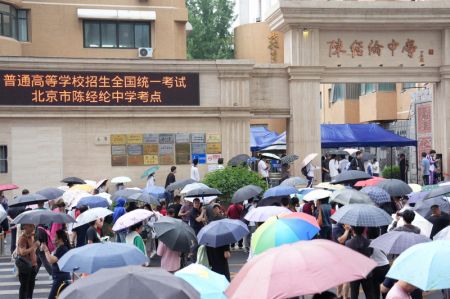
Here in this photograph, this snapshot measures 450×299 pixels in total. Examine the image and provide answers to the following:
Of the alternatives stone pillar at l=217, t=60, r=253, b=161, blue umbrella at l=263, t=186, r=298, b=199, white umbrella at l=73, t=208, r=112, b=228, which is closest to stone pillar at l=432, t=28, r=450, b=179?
stone pillar at l=217, t=60, r=253, b=161

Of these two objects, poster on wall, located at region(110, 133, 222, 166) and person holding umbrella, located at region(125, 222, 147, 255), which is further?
poster on wall, located at region(110, 133, 222, 166)

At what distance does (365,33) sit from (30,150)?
12.7 meters

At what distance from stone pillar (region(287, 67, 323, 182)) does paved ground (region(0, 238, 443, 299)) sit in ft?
32.0

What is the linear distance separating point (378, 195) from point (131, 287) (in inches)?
379

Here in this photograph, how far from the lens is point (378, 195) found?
14.3 metres

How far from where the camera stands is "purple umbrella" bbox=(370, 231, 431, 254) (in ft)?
28.8

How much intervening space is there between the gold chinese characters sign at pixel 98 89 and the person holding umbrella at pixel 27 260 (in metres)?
14.4

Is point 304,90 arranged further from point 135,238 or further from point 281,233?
point 281,233

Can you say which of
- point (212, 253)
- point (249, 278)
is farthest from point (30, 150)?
point (249, 278)

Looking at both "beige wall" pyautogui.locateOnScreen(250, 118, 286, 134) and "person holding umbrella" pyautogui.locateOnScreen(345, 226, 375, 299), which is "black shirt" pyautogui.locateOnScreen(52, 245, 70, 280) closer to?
"person holding umbrella" pyautogui.locateOnScreen(345, 226, 375, 299)

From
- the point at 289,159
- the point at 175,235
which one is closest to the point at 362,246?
the point at 175,235

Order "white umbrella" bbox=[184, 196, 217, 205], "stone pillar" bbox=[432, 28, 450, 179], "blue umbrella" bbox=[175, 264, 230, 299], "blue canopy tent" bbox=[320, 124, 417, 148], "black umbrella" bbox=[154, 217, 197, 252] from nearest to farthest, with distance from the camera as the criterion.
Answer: "blue umbrella" bbox=[175, 264, 230, 299], "black umbrella" bbox=[154, 217, 197, 252], "white umbrella" bbox=[184, 196, 217, 205], "stone pillar" bbox=[432, 28, 450, 179], "blue canopy tent" bbox=[320, 124, 417, 148]

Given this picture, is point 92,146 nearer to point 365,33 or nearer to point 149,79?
point 149,79

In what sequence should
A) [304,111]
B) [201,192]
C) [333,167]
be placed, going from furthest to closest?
[304,111] < [333,167] < [201,192]
